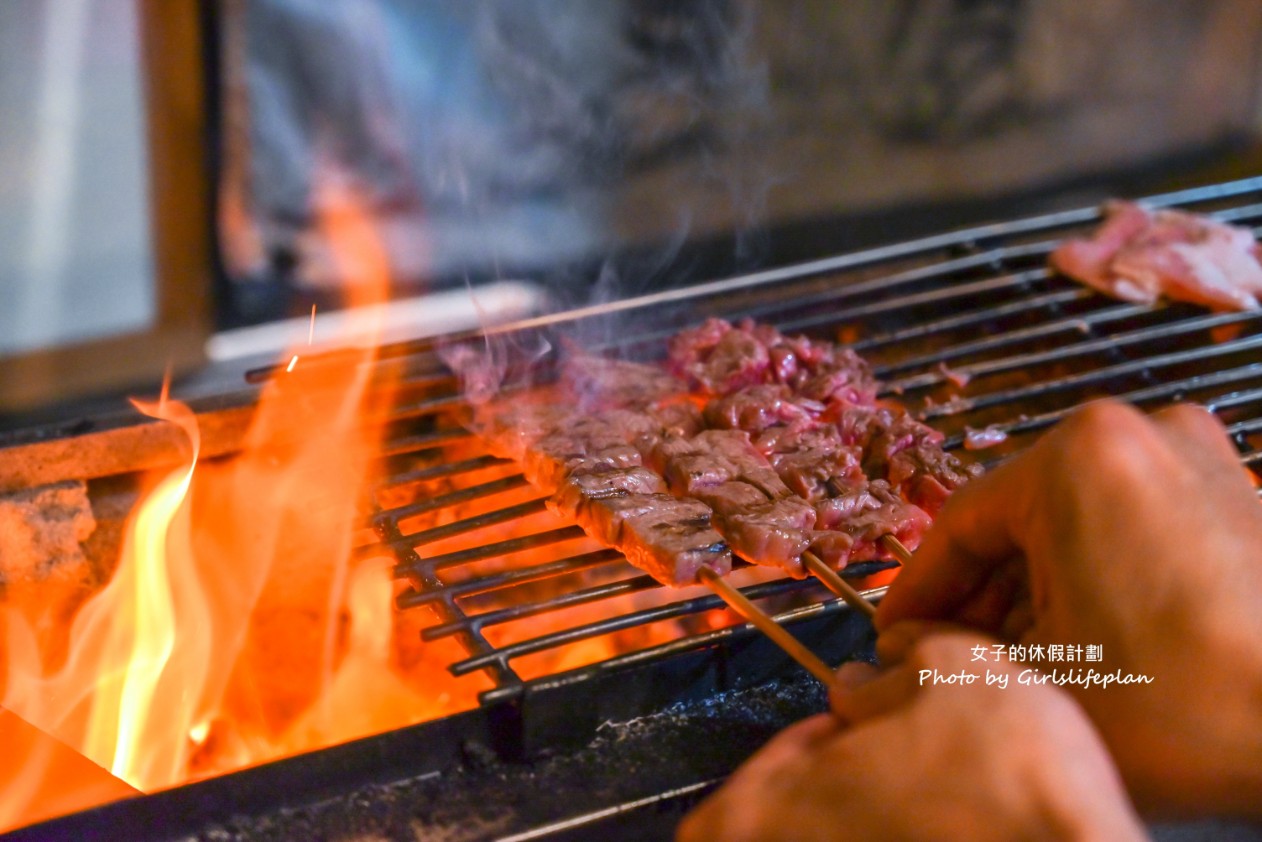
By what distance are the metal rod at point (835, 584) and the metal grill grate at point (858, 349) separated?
5 centimetres

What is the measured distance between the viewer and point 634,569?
373 centimetres

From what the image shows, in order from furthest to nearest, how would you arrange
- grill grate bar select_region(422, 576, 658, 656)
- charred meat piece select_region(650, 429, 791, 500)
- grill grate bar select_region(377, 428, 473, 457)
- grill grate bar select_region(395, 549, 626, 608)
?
grill grate bar select_region(377, 428, 473, 457), charred meat piece select_region(650, 429, 791, 500), grill grate bar select_region(395, 549, 626, 608), grill grate bar select_region(422, 576, 658, 656)

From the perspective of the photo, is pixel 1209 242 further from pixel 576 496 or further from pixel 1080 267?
pixel 576 496

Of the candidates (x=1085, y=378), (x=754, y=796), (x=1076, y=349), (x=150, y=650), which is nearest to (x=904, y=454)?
(x=1085, y=378)

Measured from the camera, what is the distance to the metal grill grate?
9.61ft

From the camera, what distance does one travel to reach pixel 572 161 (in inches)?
207

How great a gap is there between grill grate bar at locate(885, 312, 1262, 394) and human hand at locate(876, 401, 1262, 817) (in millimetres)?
1730

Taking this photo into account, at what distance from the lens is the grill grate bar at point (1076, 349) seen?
3.79m

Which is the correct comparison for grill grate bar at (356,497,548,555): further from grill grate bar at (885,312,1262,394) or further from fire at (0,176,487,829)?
grill grate bar at (885,312,1262,394)

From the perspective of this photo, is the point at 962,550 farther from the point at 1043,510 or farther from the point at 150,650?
the point at 150,650

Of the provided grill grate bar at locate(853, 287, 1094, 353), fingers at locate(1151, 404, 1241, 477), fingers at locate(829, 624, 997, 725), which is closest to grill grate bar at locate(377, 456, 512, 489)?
grill grate bar at locate(853, 287, 1094, 353)

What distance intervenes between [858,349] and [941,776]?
2.47 meters

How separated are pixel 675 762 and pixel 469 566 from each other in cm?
135

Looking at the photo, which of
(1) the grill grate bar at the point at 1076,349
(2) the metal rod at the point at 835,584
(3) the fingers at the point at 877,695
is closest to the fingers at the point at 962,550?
(2) the metal rod at the point at 835,584
